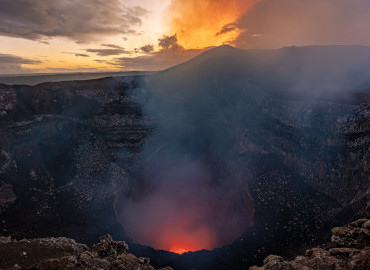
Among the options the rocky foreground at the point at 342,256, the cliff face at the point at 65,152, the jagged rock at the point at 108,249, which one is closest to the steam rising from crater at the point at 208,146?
the cliff face at the point at 65,152

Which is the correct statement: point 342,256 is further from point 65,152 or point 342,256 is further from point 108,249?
point 65,152

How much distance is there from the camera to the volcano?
3184 cm

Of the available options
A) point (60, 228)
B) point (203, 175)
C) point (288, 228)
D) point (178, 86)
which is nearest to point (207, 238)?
point (203, 175)

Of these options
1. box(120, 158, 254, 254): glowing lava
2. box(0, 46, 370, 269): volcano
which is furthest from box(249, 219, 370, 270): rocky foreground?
box(120, 158, 254, 254): glowing lava

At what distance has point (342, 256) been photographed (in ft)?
43.7

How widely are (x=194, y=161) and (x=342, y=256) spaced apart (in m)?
40.6

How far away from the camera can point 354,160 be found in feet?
106

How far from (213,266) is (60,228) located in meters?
21.5

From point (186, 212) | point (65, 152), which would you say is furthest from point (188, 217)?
point (65, 152)

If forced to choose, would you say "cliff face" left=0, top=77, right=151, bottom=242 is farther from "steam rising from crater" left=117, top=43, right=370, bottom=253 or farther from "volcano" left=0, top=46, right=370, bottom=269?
"steam rising from crater" left=117, top=43, right=370, bottom=253

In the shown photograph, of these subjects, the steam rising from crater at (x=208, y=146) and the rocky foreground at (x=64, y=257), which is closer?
the rocky foreground at (x=64, y=257)

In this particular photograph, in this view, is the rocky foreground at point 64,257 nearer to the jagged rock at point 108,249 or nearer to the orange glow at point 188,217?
the jagged rock at point 108,249

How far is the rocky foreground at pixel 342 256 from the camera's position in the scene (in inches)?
470

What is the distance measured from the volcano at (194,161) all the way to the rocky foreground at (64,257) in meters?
13.2
